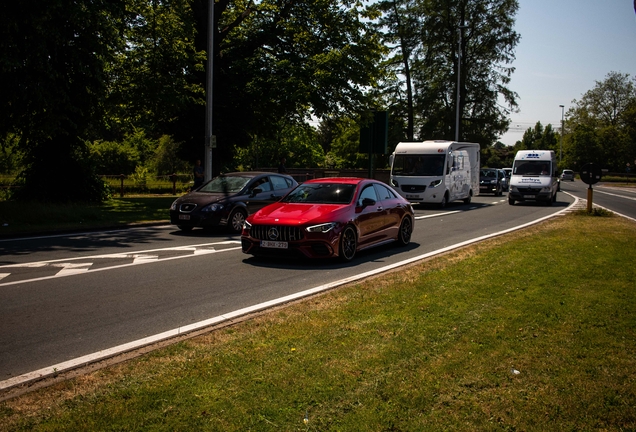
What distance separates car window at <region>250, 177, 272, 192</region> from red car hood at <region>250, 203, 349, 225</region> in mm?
4974

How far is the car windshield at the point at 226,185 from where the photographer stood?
16578 millimetres

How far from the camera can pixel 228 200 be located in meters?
15.9

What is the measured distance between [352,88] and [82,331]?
24.3 m

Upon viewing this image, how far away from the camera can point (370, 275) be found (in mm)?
9648

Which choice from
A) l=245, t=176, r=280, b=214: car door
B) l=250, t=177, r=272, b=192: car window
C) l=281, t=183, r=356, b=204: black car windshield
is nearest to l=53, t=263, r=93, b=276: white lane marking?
l=281, t=183, r=356, b=204: black car windshield

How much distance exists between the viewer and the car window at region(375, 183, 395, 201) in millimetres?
13047

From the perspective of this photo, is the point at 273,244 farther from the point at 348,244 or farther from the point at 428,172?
the point at 428,172

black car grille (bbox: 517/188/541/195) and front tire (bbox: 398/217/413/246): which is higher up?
black car grille (bbox: 517/188/541/195)

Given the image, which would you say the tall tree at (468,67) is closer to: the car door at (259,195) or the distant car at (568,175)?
the car door at (259,195)

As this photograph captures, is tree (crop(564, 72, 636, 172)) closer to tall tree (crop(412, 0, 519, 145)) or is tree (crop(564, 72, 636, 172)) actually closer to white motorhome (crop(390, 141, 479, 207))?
tall tree (crop(412, 0, 519, 145))

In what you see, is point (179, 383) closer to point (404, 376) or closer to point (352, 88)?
point (404, 376)

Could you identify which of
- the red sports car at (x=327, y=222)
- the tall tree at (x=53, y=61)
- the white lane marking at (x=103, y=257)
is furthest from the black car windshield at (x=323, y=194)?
the tall tree at (x=53, y=61)

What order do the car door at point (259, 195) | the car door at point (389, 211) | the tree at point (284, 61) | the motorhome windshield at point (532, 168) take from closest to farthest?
the car door at point (389, 211), the car door at point (259, 195), the tree at point (284, 61), the motorhome windshield at point (532, 168)

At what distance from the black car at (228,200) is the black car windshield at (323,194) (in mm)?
3583
